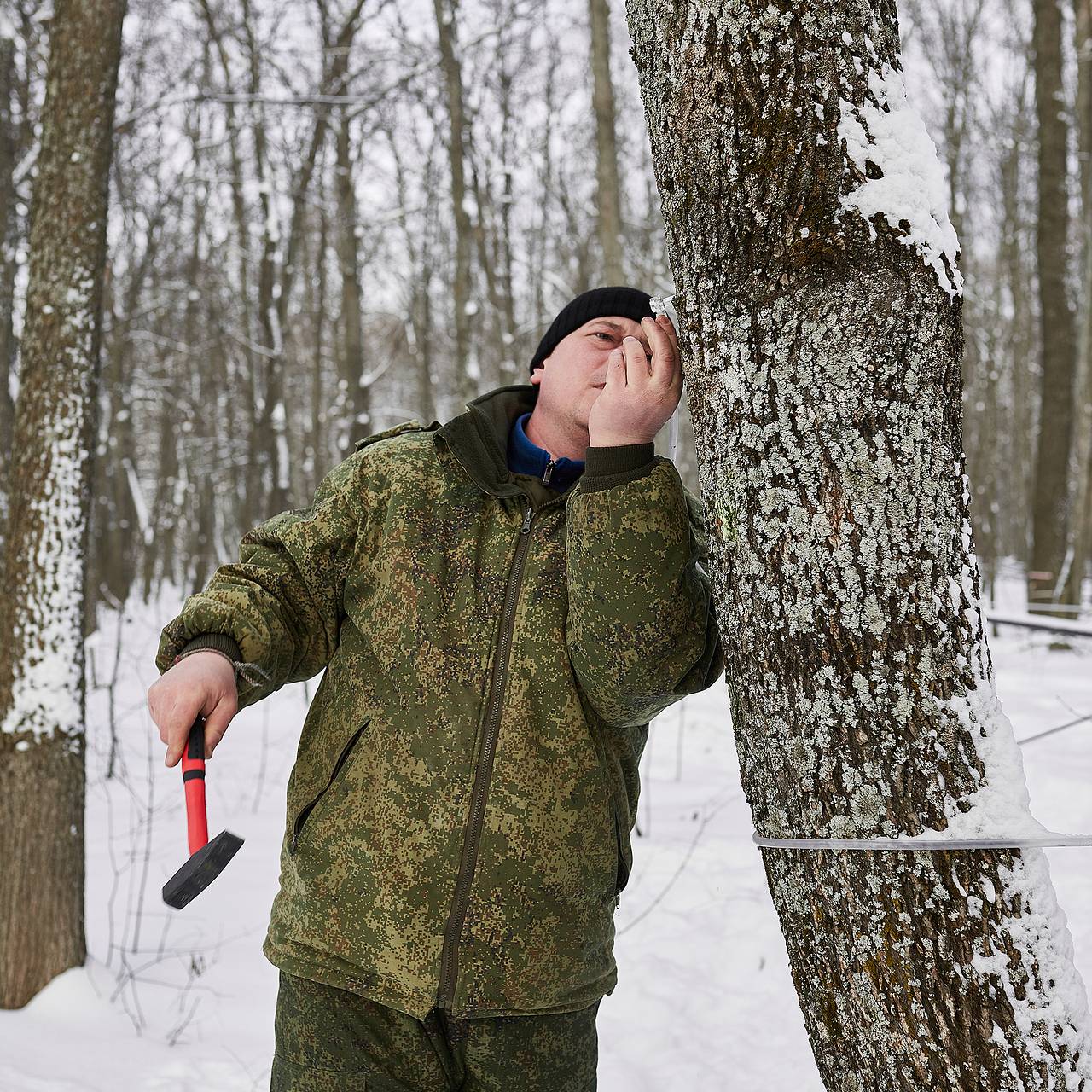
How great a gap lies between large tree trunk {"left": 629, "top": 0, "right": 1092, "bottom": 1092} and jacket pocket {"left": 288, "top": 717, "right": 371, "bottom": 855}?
0.82m

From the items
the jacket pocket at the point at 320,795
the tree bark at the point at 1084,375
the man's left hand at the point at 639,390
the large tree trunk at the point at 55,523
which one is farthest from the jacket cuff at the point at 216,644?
the tree bark at the point at 1084,375

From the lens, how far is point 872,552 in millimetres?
1243

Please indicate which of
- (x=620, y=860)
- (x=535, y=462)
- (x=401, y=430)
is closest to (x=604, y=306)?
(x=535, y=462)

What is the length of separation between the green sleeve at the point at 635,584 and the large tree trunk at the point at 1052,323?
10184 mm

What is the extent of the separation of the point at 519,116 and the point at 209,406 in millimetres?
11747

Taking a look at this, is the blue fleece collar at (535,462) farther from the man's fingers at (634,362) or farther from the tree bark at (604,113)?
the tree bark at (604,113)

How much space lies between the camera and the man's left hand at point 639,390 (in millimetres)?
1526

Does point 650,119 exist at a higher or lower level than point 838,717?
higher

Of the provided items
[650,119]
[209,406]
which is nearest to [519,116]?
[209,406]

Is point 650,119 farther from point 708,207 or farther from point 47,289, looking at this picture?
point 47,289

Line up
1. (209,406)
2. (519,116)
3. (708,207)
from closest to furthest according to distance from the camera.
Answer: (708,207) → (519,116) → (209,406)

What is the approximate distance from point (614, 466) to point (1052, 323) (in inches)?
424

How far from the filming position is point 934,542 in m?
1.25

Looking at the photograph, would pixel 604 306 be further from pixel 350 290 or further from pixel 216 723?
pixel 350 290
